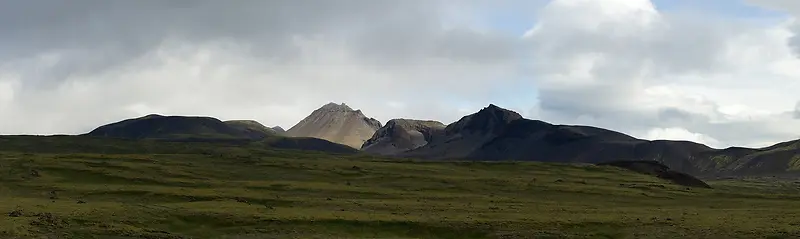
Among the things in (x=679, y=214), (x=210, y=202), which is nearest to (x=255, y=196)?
(x=210, y=202)

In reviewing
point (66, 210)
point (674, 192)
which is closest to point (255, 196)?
point (66, 210)

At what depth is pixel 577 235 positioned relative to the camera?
198 feet

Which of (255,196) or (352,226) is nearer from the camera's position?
(352,226)

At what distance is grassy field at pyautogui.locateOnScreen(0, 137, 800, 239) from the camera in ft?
188

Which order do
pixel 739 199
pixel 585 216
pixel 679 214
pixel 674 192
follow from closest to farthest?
pixel 585 216
pixel 679 214
pixel 739 199
pixel 674 192

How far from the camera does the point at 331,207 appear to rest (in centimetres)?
7631

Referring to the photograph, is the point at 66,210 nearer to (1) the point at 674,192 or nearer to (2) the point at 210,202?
(2) the point at 210,202

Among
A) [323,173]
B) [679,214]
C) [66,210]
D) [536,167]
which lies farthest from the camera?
[536,167]

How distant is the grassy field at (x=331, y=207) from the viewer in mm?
57188

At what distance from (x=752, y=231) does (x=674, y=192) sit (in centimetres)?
6836

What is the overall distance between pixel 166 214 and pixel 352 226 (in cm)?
1551

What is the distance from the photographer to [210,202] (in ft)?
243

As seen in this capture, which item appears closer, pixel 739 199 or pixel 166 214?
pixel 166 214

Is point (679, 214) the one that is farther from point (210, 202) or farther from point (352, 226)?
point (210, 202)
